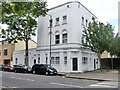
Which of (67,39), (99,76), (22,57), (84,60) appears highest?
(67,39)

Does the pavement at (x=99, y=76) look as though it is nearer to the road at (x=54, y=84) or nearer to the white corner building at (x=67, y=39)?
the road at (x=54, y=84)

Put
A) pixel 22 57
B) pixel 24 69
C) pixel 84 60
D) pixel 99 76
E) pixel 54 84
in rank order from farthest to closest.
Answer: pixel 22 57
pixel 84 60
pixel 24 69
pixel 99 76
pixel 54 84

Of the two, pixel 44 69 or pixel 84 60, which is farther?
pixel 84 60

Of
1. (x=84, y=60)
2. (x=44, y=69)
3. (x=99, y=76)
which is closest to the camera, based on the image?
(x=99, y=76)

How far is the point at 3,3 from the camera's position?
8453 millimetres

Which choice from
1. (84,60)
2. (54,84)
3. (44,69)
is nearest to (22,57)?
(44,69)

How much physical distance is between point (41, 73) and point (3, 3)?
1469cm

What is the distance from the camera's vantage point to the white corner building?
23734 millimetres

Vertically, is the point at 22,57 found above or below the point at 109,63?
above

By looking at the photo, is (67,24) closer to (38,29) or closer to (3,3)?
(38,29)

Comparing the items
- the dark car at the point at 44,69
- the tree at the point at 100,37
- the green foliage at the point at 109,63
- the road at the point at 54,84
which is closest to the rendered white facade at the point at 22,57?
the dark car at the point at 44,69

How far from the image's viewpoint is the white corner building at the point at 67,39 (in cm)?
2373

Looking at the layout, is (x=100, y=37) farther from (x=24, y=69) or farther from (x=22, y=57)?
(x=22, y=57)

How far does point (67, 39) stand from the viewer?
2466 cm
